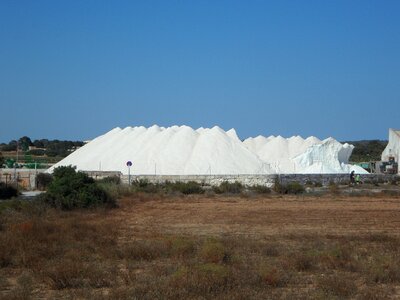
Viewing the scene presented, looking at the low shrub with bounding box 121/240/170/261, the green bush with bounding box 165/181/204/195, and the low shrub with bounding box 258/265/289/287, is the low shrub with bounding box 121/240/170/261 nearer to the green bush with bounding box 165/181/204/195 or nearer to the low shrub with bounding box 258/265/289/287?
the low shrub with bounding box 258/265/289/287

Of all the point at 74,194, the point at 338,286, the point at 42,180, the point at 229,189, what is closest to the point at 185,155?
the point at 229,189

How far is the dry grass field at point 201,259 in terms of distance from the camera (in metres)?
8.62

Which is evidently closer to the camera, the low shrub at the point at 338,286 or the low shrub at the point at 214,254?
the low shrub at the point at 338,286

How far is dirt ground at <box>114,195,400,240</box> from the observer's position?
17328mm

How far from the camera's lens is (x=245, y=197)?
113 feet

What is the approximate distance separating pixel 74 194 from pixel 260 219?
7.53 m

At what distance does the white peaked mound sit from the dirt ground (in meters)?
22.4

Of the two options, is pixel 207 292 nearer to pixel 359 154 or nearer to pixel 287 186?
pixel 287 186

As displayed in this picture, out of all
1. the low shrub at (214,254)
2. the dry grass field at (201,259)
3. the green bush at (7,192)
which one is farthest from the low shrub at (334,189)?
the low shrub at (214,254)

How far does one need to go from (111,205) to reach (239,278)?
1731 centimetres

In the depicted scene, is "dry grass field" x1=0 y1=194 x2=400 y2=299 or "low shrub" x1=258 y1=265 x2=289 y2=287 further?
"low shrub" x1=258 y1=265 x2=289 y2=287

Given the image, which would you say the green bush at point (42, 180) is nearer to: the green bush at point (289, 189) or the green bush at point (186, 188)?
the green bush at point (186, 188)

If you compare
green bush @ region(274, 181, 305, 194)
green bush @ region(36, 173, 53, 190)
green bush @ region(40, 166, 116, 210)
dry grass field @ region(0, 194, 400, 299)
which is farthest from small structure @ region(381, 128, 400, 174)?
dry grass field @ region(0, 194, 400, 299)

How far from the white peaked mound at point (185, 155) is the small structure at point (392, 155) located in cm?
358
